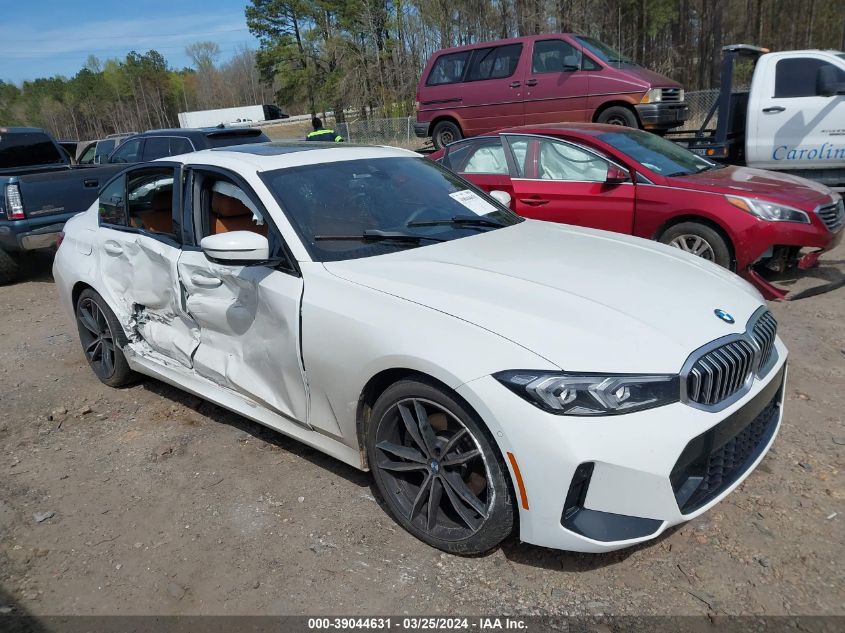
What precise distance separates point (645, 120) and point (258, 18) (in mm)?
49574

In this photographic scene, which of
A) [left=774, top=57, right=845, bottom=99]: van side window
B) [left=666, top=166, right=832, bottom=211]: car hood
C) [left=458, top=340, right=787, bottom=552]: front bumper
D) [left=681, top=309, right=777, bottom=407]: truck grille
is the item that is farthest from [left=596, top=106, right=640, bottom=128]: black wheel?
[left=458, top=340, right=787, bottom=552]: front bumper

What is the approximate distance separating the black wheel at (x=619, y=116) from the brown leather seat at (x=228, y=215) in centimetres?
827

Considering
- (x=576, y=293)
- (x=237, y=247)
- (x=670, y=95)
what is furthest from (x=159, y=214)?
(x=670, y=95)

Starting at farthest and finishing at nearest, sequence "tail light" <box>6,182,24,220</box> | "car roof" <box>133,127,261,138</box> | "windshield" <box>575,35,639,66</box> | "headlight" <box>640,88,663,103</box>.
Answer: "windshield" <box>575,35,639,66</box>, "headlight" <box>640,88,663,103</box>, "car roof" <box>133,127,261,138</box>, "tail light" <box>6,182,24,220</box>

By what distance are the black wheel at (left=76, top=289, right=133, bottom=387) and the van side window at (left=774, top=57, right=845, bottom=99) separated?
838 cm

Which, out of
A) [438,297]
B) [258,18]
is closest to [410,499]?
[438,297]

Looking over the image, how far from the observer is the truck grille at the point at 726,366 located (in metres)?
2.36

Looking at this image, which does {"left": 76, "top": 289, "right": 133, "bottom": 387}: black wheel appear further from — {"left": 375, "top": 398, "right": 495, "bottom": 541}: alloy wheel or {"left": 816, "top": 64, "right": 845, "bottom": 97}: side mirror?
{"left": 816, "top": 64, "right": 845, "bottom": 97}: side mirror

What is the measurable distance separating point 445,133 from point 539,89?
7.18 feet

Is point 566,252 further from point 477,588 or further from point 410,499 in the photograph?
point 477,588

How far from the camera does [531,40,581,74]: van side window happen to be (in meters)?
10.9

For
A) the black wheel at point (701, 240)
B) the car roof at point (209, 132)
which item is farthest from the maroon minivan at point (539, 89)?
the black wheel at point (701, 240)

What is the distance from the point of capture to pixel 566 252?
129 inches

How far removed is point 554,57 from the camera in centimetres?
1115
